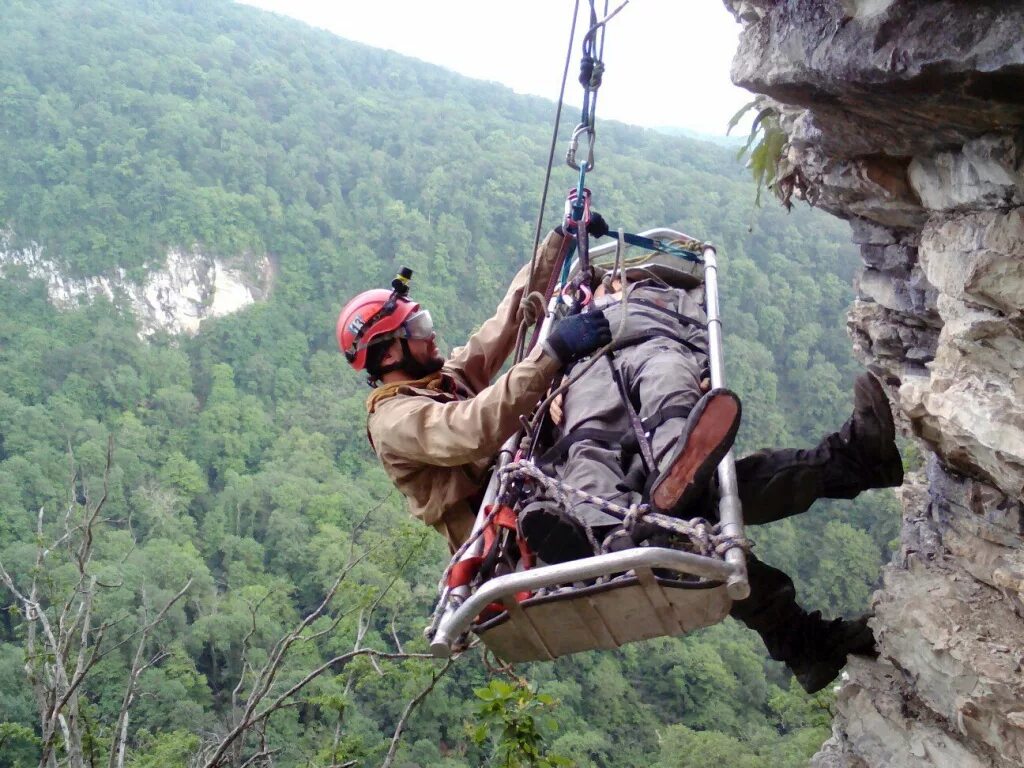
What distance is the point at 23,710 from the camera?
25844 mm

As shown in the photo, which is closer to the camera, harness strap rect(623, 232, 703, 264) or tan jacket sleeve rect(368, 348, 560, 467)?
tan jacket sleeve rect(368, 348, 560, 467)

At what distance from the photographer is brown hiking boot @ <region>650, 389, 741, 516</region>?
268 cm

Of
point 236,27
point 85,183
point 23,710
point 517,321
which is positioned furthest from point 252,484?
point 236,27

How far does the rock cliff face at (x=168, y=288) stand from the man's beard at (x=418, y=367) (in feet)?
190

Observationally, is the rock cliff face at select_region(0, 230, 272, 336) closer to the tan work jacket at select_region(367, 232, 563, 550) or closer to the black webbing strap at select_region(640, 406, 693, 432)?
the tan work jacket at select_region(367, 232, 563, 550)

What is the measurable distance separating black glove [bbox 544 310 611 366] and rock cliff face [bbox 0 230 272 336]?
194 feet

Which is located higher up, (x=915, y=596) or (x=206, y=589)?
(x=915, y=596)

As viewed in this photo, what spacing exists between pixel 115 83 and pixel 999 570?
3196 inches

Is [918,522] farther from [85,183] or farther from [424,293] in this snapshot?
[85,183]

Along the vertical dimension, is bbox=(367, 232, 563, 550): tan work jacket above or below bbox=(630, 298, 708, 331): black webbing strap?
below

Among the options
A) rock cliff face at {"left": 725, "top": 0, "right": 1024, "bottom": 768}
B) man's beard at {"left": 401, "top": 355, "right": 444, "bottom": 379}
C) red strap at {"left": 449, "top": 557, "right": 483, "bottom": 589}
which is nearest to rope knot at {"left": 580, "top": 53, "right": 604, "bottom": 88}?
rock cliff face at {"left": 725, "top": 0, "right": 1024, "bottom": 768}

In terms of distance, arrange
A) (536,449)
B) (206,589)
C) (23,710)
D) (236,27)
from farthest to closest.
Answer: (236,27)
(206,589)
(23,710)
(536,449)

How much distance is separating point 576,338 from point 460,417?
485mm

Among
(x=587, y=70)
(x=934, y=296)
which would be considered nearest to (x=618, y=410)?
(x=934, y=296)
